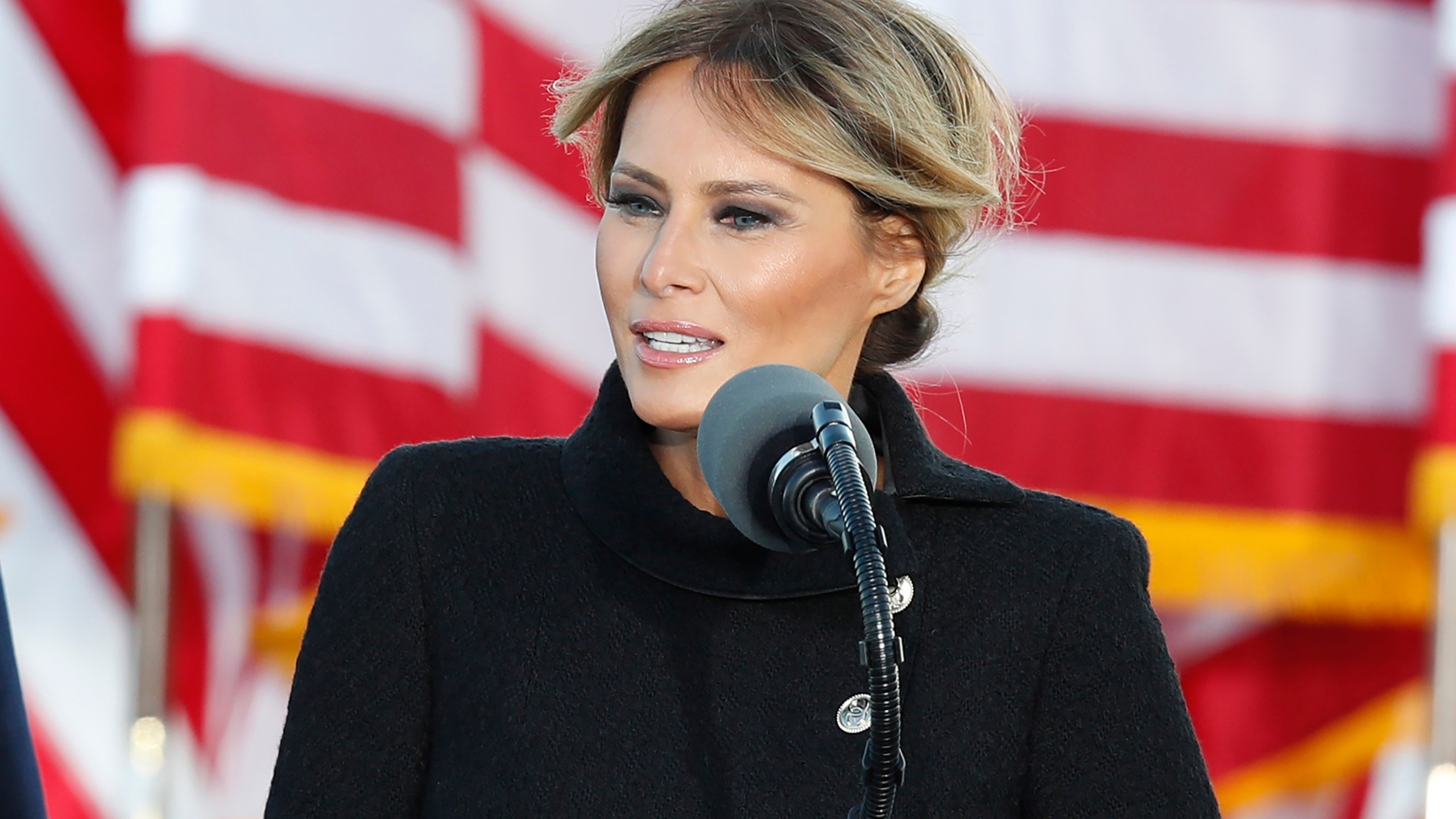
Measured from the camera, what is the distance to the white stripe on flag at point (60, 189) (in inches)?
122

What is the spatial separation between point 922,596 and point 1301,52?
206 cm

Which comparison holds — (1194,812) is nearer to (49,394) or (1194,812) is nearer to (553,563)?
(553,563)

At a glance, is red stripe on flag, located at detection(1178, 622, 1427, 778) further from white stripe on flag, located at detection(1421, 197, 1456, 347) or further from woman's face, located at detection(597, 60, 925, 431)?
woman's face, located at detection(597, 60, 925, 431)

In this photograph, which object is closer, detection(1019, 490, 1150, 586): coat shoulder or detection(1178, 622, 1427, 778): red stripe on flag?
detection(1019, 490, 1150, 586): coat shoulder

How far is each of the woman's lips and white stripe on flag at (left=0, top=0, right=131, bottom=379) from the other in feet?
6.61

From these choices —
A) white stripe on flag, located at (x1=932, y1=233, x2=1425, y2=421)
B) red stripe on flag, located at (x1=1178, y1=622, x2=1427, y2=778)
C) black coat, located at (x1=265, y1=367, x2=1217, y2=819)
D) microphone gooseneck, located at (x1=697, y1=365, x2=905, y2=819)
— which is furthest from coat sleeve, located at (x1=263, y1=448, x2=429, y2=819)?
red stripe on flag, located at (x1=1178, y1=622, x2=1427, y2=778)

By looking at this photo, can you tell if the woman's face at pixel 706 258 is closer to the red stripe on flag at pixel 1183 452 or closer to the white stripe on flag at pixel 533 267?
the red stripe on flag at pixel 1183 452

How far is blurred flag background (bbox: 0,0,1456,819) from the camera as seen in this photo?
3.03 m

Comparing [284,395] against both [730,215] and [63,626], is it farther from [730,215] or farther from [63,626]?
[730,215]

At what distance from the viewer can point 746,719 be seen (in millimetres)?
1344

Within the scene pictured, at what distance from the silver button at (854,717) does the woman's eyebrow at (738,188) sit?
40cm

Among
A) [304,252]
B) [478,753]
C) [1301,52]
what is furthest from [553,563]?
[1301,52]

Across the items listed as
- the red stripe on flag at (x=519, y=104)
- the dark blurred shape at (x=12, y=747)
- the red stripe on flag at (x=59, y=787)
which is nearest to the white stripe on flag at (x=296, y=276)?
the red stripe on flag at (x=519, y=104)

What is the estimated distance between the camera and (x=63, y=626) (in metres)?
3.14
